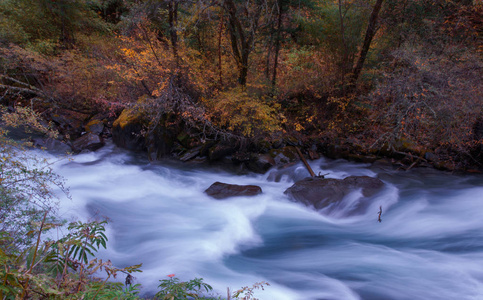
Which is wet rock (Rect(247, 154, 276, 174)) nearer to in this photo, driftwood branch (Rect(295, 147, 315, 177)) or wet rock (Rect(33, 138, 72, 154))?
driftwood branch (Rect(295, 147, 315, 177))

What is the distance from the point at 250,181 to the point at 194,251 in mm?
3707

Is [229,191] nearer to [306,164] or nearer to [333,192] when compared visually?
[333,192]

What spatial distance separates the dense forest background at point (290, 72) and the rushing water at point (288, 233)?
5.07 ft

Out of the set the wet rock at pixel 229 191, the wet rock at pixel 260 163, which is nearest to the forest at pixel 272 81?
the wet rock at pixel 260 163

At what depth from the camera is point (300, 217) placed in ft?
21.6

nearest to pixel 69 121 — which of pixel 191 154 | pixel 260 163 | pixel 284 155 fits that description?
pixel 191 154

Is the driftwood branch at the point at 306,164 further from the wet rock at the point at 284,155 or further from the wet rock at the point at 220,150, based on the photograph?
the wet rock at the point at 220,150

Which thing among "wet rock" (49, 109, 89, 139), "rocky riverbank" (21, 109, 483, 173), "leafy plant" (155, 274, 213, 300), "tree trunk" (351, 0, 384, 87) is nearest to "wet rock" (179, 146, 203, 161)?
"rocky riverbank" (21, 109, 483, 173)

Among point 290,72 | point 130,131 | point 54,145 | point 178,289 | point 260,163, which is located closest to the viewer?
point 178,289

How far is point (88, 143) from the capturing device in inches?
389

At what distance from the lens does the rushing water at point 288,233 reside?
4.37 metres

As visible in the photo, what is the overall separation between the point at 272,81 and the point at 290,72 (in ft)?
4.67

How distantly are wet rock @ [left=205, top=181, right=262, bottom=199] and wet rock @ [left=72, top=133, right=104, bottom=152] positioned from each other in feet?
17.1

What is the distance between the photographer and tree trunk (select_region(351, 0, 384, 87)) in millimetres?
9172
